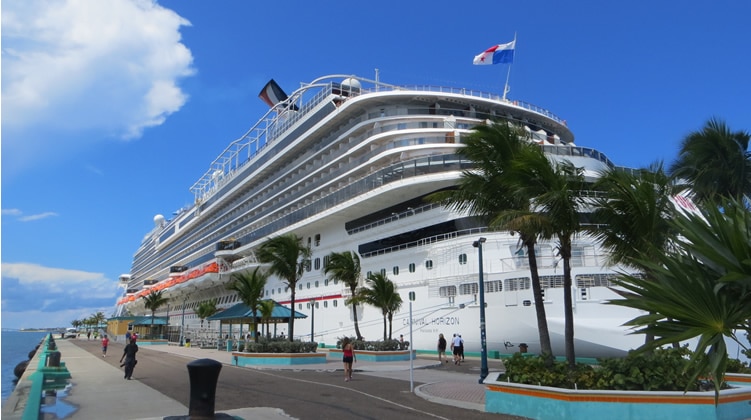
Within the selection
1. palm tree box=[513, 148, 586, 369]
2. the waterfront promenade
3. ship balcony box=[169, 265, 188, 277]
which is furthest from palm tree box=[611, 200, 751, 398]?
ship balcony box=[169, 265, 188, 277]

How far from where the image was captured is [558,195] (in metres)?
11.9

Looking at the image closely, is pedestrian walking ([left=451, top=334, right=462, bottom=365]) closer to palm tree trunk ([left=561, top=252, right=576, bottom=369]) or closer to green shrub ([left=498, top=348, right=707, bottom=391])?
palm tree trunk ([left=561, top=252, right=576, bottom=369])

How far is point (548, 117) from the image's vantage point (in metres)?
39.2

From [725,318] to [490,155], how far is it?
1060cm

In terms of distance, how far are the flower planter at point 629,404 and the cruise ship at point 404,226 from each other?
206 inches

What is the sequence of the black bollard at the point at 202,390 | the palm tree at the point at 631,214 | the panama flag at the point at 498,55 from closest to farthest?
1. the black bollard at the point at 202,390
2. the palm tree at the point at 631,214
3. the panama flag at the point at 498,55

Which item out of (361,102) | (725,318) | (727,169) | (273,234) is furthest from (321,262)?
(725,318)

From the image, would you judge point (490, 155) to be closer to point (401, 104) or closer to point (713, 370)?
point (713, 370)

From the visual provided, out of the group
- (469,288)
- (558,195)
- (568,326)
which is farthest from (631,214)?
(469,288)

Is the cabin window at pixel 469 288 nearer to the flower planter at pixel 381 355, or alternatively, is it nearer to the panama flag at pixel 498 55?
the flower planter at pixel 381 355

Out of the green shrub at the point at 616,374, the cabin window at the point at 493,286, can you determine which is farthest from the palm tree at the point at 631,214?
the cabin window at the point at 493,286

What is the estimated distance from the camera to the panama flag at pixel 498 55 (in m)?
35.4

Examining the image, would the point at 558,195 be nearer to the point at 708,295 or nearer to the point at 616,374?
the point at 616,374

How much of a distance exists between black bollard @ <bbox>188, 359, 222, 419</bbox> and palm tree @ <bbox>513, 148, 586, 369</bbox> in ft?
29.0
